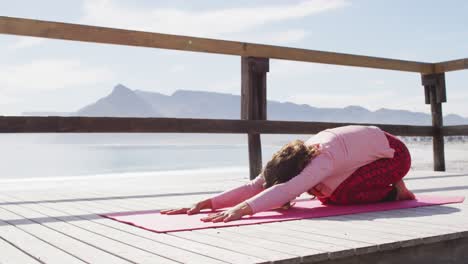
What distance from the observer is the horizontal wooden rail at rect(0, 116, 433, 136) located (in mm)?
3441

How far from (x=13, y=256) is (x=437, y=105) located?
522 cm

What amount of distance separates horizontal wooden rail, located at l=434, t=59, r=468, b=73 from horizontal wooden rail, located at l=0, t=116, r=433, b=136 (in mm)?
1131

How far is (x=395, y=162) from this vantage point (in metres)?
3.09

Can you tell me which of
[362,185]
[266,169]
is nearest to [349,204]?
[362,185]

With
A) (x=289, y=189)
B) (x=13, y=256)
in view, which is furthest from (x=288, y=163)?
(x=13, y=256)

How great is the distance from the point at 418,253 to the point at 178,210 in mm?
1158

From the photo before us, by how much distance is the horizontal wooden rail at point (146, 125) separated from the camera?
11.3 feet

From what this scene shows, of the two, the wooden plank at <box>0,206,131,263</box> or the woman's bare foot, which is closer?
the wooden plank at <box>0,206,131,263</box>

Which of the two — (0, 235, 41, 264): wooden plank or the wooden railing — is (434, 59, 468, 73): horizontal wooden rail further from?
(0, 235, 41, 264): wooden plank

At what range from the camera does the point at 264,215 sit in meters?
2.59

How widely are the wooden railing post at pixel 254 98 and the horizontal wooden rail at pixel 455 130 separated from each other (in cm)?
233

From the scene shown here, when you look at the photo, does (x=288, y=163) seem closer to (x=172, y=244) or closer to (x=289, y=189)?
(x=289, y=189)

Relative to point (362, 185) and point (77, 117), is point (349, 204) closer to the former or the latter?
point (362, 185)

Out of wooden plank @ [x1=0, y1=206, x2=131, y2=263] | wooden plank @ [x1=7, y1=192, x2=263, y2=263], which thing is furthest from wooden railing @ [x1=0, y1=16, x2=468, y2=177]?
wooden plank @ [x1=7, y1=192, x2=263, y2=263]
